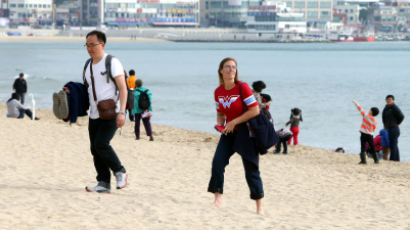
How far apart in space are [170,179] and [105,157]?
115 inches

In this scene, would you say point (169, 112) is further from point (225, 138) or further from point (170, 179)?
point (225, 138)

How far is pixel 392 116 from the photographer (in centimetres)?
1616

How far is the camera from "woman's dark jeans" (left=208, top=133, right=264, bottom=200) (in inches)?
303

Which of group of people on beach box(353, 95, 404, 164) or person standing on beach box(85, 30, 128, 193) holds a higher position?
person standing on beach box(85, 30, 128, 193)

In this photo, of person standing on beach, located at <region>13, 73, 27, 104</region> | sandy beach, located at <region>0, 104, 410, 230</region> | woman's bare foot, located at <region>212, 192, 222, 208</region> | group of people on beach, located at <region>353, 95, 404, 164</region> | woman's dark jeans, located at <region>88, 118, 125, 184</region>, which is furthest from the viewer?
person standing on beach, located at <region>13, 73, 27, 104</region>

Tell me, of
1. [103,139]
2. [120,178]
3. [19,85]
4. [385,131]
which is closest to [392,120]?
[385,131]

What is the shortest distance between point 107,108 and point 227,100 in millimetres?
1230

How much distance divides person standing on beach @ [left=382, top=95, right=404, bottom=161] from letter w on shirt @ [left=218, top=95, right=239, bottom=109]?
9098mm

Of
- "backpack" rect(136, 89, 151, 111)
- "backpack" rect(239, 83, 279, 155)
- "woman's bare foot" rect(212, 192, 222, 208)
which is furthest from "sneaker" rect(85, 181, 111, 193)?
"backpack" rect(136, 89, 151, 111)

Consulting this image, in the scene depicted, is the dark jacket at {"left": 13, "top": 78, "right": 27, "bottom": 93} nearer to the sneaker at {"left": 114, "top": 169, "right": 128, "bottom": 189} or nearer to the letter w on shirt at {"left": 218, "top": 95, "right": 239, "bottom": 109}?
the sneaker at {"left": 114, "top": 169, "right": 128, "bottom": 189}

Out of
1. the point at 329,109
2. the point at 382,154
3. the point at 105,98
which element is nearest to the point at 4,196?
the point at 105,98

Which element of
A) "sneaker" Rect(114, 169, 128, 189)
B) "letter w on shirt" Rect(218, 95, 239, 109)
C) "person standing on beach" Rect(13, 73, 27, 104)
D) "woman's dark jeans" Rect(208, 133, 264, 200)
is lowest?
"person standing on beach" Rect(13, 73, 27, 104)

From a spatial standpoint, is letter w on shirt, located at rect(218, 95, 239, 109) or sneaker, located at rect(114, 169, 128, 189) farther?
sneaker, located at rect(114, 169, 128, 189)

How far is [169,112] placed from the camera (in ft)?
117
